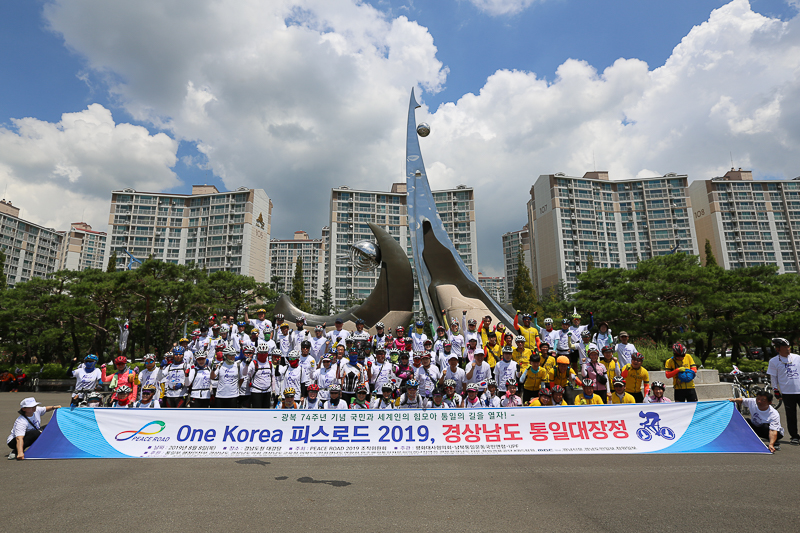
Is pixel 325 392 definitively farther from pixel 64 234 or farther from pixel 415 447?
pixel 64 234

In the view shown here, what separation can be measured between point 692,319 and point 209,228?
66.1 metres

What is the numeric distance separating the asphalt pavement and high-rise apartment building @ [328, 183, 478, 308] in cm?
6354

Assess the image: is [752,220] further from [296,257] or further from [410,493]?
[296,257]

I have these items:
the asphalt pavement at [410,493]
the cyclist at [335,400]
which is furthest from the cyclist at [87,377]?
the cyclist at [335,400]

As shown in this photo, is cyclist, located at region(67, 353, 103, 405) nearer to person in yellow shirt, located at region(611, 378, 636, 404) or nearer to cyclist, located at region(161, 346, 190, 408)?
cyclist, located at region(161, 346, 190, 408)

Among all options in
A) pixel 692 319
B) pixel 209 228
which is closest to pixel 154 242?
pixel 209 228

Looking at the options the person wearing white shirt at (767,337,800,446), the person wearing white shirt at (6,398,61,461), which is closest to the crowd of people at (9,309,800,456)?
the person wearing white shirt at (767,337,800,446)

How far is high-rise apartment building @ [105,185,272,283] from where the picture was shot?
6812 centimetres

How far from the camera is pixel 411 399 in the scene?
693 cm

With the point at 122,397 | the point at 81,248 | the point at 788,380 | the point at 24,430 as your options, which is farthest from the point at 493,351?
the point at 81,248

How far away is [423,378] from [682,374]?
4.07 m

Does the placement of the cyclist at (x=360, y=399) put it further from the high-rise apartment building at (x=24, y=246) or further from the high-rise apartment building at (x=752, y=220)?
the high-rise apartment building at (x=24, y=246)

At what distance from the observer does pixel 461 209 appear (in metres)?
74.5

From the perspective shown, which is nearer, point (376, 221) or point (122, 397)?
point (122, 397)
